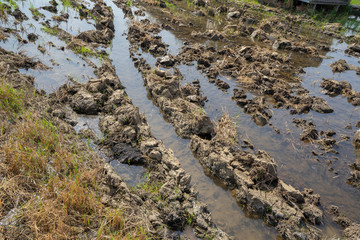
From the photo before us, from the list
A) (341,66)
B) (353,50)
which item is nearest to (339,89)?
(341,66)

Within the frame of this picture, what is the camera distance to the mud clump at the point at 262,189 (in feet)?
16.9

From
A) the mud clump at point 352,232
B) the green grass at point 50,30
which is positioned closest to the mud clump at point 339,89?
the mud clump at point 352,232

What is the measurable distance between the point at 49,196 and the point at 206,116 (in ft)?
15.9

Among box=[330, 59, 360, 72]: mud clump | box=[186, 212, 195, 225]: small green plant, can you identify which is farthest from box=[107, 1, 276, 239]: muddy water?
box=[330, 59, 360, 72]: mud clump

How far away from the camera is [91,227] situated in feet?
12.5

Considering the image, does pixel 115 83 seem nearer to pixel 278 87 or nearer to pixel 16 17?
pixel 278 87

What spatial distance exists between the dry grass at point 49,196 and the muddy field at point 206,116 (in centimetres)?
25

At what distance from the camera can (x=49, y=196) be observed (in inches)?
155

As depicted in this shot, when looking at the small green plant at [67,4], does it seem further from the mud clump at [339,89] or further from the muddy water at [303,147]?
the mud clump at [339,89]

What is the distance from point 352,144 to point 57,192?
28.9 feet

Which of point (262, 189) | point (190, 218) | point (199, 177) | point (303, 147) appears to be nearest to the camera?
point (190, 218)

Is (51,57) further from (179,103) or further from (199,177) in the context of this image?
(199,177)

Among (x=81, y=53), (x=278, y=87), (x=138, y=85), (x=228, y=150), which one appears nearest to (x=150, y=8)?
(x=81, y=53)

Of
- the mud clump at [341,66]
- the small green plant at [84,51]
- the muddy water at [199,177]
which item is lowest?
the muddy water at [199,177]
